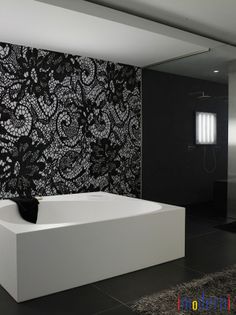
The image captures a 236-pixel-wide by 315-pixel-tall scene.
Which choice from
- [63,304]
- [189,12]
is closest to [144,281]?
[63,304]

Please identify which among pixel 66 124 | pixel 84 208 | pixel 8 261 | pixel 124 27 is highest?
pixel 124 27

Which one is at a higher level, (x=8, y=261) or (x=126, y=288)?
(x=8, y=261)

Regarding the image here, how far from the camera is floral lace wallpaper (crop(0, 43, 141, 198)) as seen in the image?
401cm

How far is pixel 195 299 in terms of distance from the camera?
2318 millimetres

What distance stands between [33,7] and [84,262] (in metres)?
2.29

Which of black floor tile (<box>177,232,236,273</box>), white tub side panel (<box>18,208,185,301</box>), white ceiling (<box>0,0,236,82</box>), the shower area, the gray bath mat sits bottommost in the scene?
black floor tile (<box>177,232,236,273</box>)

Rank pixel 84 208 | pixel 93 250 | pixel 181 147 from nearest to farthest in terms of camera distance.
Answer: pixel 93 250 < pixel 84 208 < pixel 181 147

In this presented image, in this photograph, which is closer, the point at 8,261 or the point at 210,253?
the point at 8,261

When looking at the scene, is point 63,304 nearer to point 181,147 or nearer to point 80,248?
point 80,248

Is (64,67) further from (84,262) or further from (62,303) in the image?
(62,303)

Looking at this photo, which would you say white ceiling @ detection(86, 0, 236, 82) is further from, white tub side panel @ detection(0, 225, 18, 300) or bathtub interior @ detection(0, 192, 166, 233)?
white tub side panel @ detection(0, 225, 18, 300)

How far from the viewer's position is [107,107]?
4828 mm

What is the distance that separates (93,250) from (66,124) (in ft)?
7.21

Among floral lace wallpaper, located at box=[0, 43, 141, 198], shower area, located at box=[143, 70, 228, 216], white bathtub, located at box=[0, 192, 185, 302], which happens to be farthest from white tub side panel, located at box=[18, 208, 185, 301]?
shower area, located at box=[143, 70, 228, 216]
